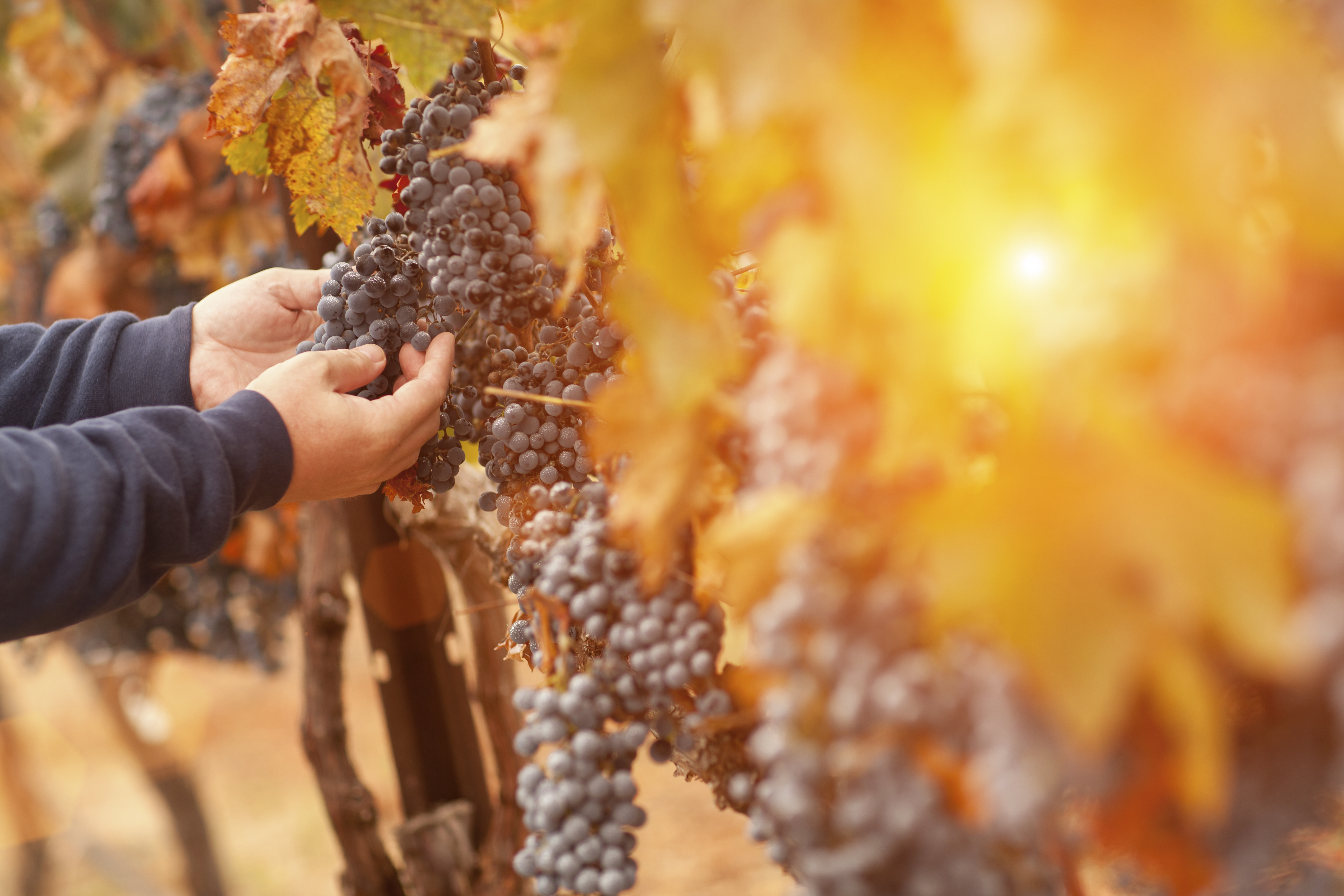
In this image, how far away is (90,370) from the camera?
85cm

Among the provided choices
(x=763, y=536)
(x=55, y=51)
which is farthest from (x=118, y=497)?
(x=55, y=51)

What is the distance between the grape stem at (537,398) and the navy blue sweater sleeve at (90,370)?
440 millimetres

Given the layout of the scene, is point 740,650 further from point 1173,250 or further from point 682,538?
point 1173,250

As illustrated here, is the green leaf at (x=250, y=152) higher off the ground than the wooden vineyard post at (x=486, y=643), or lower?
higher

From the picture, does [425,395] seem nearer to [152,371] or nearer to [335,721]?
[152,371]

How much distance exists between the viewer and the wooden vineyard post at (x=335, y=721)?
1.16 metres

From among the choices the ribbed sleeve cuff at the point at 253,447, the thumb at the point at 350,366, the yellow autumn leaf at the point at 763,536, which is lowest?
the yellow autumn leaf at the point at 763,536

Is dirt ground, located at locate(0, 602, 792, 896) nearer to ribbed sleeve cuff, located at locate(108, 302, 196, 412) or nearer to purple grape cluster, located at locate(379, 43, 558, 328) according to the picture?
ribbed sleeve cuff, located at locate(108, 302, 196, 412)

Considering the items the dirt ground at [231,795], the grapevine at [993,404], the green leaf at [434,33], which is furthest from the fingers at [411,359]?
the dirt ground at [231,795]

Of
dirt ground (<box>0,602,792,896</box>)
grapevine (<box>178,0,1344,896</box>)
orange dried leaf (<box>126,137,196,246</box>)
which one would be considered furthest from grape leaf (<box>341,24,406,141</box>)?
dirt ground (<box>0,602,792,896</box>)

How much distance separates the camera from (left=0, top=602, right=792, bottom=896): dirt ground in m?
2.69

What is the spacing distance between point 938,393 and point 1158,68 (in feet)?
0.38

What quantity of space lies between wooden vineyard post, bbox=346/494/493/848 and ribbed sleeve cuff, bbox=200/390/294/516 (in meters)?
0.48

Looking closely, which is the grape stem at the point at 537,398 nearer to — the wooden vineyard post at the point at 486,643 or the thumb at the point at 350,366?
the thumb at the point at 350,366
